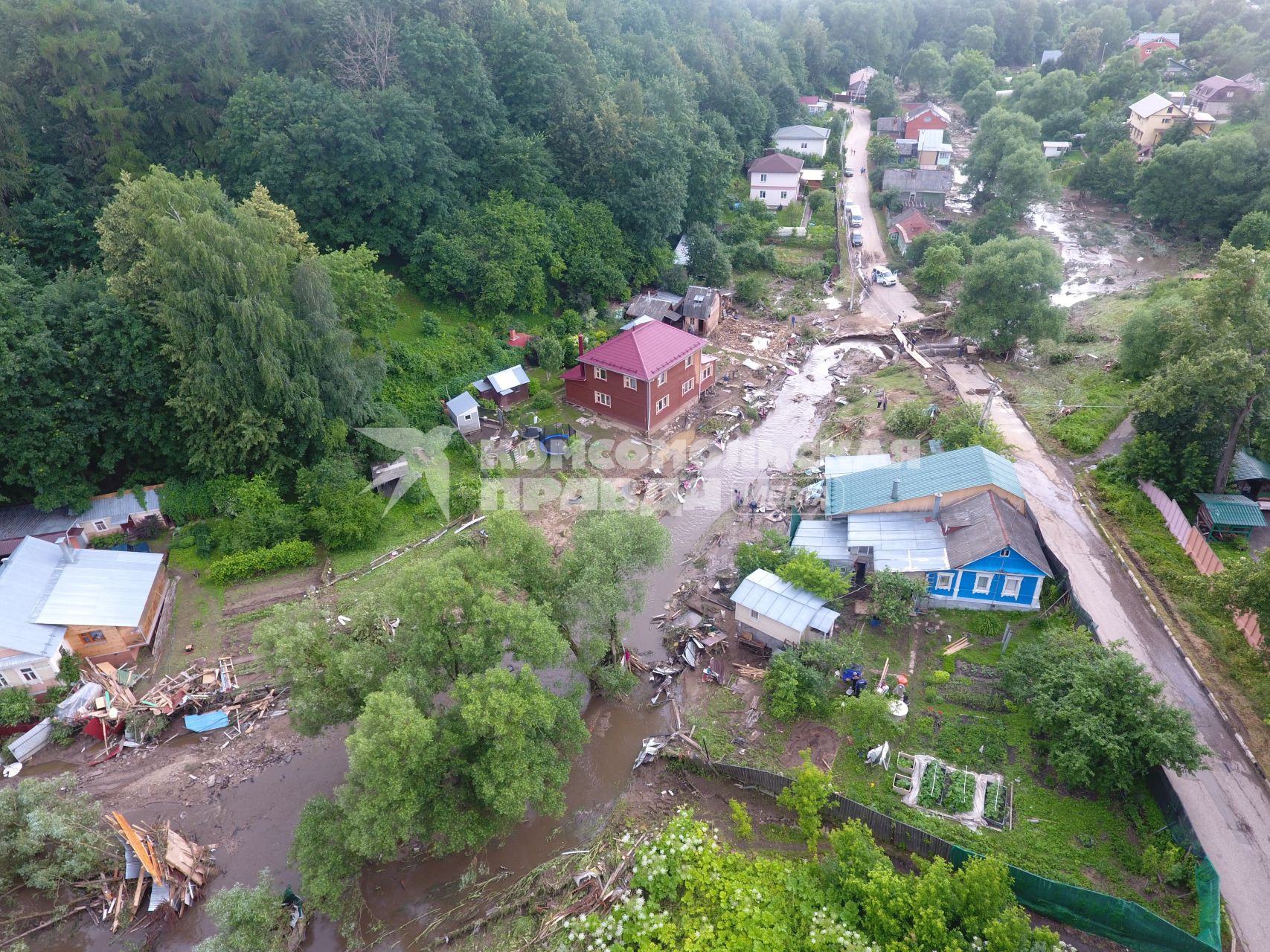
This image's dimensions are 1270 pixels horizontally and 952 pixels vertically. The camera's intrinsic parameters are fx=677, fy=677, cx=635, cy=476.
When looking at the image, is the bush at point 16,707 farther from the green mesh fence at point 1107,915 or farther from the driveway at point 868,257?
the driveway at point 868,257

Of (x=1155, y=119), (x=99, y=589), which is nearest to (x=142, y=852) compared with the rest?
(x=99, y=589)

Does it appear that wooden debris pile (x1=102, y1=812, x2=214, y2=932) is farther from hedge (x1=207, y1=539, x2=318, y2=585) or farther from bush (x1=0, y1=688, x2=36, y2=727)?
hedge (x1=207, y1=539, x2=318, y2=585)

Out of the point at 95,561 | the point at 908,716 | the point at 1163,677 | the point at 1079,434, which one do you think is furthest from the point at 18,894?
the point at 1079,434

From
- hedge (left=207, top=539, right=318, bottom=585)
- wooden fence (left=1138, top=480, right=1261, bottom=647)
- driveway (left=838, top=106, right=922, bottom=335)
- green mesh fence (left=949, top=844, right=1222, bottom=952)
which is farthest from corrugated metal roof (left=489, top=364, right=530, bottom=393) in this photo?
wooden fence (left=1138, top=480, right=1261, bottom=647)

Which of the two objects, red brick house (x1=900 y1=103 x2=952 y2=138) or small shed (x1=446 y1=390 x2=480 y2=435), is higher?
red brick house (x1=900 y1=103 x2=952 y2=138)

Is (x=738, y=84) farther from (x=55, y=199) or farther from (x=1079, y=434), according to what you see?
(x=55, y=199)

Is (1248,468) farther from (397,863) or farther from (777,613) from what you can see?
(397,863)

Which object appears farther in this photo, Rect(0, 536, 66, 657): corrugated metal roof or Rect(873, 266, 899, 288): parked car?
Rect(873, 266, 899, 288): parked car

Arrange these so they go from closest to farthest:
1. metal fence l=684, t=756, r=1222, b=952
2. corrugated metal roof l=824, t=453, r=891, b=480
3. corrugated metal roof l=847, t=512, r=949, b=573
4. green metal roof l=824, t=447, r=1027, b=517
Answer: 1. metal fence l=684, t=756, r=1222, b=952
2. corrugated metal roof l=847, t=512, r=949, b=573
3. green metal roof l=824, t=447, r=1027, b=517
4. corrugated metal roof l=824, t=453, r=891, b=480
